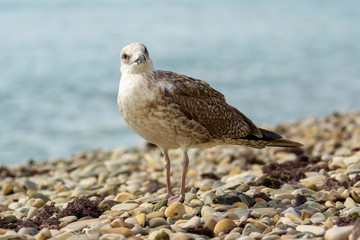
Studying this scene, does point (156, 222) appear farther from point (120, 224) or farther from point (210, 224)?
point (210, 224)

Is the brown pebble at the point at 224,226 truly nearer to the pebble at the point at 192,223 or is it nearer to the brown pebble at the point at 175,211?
the pebble at the point at 192,223

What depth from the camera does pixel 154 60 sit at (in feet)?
83.5

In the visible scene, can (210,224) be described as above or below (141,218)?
below

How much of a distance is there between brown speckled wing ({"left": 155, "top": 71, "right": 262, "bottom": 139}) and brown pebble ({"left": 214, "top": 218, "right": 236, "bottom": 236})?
145cm

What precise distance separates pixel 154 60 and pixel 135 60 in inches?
784

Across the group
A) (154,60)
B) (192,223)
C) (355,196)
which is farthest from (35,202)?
(154,60)

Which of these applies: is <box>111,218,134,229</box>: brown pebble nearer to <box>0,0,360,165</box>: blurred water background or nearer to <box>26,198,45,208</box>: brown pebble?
<box>26,198,45,208</box>: brown pebble

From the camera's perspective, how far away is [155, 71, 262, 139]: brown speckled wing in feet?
18.9

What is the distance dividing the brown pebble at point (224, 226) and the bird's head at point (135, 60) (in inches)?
76.5

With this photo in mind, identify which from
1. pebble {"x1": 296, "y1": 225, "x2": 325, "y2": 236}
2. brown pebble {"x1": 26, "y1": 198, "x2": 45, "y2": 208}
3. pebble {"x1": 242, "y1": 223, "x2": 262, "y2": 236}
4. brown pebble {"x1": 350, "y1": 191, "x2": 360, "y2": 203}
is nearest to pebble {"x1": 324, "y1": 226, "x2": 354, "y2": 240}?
pebble {"x1": 296, "y1": 225, "x2": 325, "y2": 236}

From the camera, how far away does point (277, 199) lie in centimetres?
579

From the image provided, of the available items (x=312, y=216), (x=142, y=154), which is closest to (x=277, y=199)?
(x=312, y=216)

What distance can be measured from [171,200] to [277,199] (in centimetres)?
117

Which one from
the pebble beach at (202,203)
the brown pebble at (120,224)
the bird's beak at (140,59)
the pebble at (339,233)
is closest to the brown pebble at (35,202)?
the pebble beach at (202,203)
